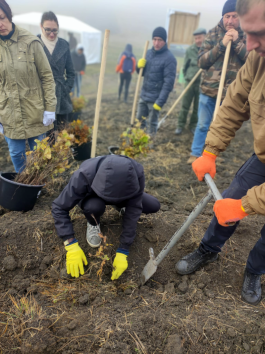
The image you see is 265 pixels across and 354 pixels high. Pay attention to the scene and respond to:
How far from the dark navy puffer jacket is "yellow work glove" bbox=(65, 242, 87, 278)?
323 centimetres

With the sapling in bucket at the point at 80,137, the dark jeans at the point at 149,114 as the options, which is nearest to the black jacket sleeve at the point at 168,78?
the dark jeans at the point at 149,114

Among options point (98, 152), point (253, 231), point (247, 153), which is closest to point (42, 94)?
point (98, 152)

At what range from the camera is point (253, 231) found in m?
2.78

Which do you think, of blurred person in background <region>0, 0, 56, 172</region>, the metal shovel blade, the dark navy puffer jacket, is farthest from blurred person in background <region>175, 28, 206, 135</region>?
the metal shovel blade

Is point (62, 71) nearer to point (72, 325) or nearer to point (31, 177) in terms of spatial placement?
point (31, 177)

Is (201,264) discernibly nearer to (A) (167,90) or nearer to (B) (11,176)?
(B) (11,176)

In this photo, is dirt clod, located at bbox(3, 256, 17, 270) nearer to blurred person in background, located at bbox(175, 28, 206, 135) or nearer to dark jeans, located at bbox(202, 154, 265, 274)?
dark jeans, located at bbox(202, 154, 265, 274)

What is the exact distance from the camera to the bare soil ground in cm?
169

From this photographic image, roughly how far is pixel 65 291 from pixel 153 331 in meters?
0.74

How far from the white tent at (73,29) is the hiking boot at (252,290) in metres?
15.1

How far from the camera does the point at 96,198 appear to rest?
2.24 m

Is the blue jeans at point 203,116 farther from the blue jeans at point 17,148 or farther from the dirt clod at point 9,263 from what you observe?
the dirt clod at point 9,263

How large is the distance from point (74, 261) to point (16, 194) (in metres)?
0.98

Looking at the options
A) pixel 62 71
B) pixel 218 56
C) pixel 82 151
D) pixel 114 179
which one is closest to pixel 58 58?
pixel 62 71
